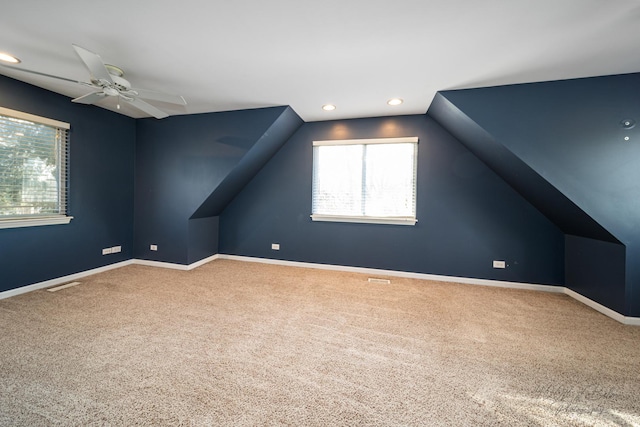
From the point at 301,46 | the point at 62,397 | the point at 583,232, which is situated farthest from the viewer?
the point at 583,232

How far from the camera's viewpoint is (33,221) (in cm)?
291

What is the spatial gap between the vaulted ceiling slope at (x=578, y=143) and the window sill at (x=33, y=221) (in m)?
5.02

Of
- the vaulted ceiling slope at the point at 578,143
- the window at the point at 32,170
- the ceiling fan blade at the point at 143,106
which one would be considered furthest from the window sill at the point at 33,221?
the vaulted ceiling slope at the point at 578,143

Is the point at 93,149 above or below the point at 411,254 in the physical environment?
above

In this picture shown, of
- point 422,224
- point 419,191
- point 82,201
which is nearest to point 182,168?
point 82,201

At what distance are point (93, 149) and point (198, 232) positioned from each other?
1.84m

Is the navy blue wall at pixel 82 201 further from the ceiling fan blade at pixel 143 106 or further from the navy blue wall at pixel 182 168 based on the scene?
the ceiling fan blade at pixel 143 106

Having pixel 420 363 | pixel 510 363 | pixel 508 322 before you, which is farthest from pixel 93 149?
pixel 508 322

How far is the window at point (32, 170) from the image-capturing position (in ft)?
8.89

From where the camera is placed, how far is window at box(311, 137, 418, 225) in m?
3.76

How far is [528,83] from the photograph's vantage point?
Answer: 8.61ft

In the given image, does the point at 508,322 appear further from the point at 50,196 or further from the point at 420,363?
the point at 50,196

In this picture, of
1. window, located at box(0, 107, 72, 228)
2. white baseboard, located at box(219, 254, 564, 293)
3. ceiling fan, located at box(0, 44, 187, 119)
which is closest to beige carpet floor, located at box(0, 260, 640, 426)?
white baseboard, located at box(219, 254, 564, 293)

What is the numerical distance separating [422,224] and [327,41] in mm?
2762
